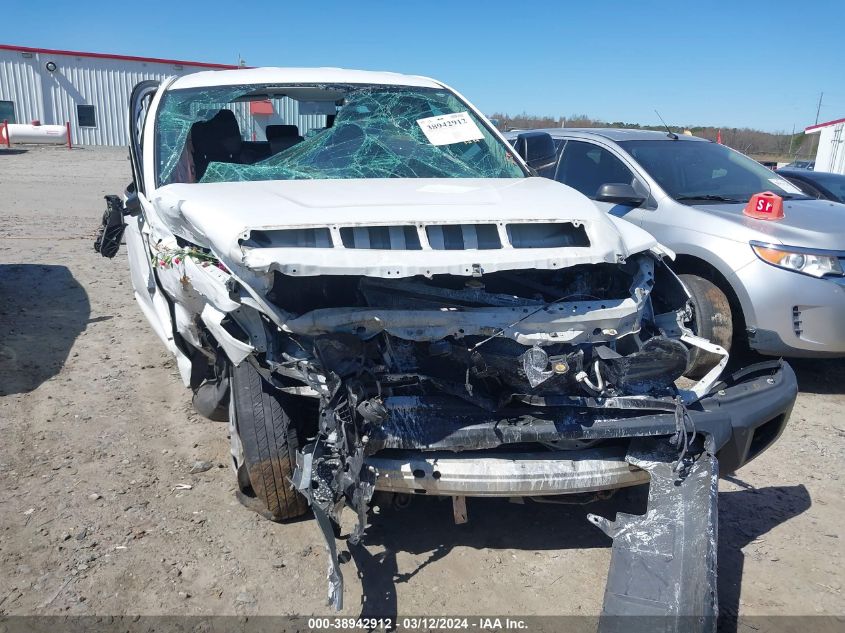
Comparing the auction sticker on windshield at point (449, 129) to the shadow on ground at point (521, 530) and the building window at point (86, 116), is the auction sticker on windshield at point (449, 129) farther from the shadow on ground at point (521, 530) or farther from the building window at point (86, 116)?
the building window at point (86, 116)

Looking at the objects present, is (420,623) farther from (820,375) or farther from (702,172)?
(702,172)

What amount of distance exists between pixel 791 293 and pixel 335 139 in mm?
3046

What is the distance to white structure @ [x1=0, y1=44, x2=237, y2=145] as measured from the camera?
1021 inches

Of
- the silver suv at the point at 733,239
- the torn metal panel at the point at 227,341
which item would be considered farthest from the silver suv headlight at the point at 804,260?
the torn metal panel at the point at 227,341

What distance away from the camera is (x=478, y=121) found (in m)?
4.46

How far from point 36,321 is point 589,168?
4883 millimetres

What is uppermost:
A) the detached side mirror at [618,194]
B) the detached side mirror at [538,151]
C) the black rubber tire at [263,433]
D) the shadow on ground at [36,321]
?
the detached side mirror at [538,151]

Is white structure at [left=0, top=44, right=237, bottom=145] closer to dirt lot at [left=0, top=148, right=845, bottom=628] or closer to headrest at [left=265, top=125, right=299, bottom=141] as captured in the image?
headrest at [left=265, top=125, right=299, bottom=141]

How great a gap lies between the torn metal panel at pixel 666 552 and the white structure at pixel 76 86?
88.0 feet

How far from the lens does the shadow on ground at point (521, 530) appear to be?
2818 mm

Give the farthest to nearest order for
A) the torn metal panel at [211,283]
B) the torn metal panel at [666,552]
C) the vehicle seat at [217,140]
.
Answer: the vehicle seat at [217,140] → the torn metal panel at [211,283] → the torn metal panel at [666,552]

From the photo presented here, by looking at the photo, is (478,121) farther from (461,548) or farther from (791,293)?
(461,548)

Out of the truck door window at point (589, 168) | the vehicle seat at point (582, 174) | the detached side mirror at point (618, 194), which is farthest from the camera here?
the vehicle seat at point (582, 174)

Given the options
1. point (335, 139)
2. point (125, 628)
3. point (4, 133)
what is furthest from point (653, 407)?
point (4, 133)
